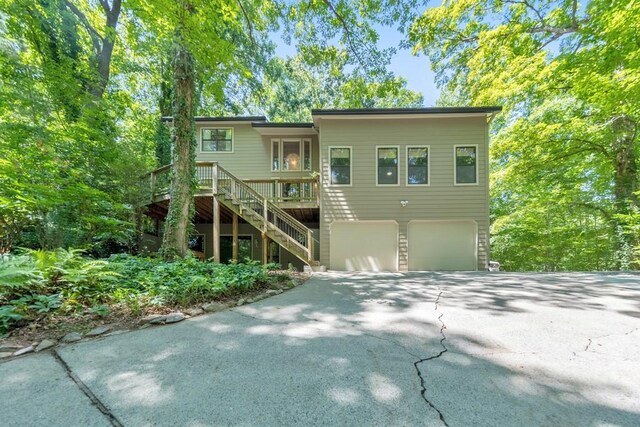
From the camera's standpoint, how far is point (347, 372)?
7.03 ft

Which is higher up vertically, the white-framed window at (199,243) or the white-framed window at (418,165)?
the white-framed window at (418,165)

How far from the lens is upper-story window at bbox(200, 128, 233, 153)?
1167 centimetres

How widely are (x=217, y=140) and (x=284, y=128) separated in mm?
3056

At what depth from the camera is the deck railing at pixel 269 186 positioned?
912 cm

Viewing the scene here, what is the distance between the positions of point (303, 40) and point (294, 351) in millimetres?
8769

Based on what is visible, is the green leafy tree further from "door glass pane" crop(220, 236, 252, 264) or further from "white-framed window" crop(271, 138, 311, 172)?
"door glass pane" crop(220, 236, 252, 264)

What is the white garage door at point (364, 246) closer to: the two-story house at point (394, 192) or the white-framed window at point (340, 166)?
the two-story house at point (394, 192)

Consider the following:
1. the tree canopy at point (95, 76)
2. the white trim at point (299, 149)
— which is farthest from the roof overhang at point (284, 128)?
the tree canopy at point (95, 76)

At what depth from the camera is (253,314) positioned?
12.1 ft

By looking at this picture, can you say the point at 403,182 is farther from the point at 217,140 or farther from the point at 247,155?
the point at 217,140

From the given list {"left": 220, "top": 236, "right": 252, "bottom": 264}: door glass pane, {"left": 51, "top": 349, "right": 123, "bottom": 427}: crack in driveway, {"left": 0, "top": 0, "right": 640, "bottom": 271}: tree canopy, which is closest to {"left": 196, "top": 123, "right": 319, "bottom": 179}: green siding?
{"left": 0, "top": 0, "right": 640, "bottom": 271}: tree canopy

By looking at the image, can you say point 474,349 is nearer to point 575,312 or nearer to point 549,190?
point 575,312

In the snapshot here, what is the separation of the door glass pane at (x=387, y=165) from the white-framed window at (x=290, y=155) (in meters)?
3.12

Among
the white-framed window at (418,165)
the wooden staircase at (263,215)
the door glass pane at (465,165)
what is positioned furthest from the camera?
the white-framed window at (418,165)
